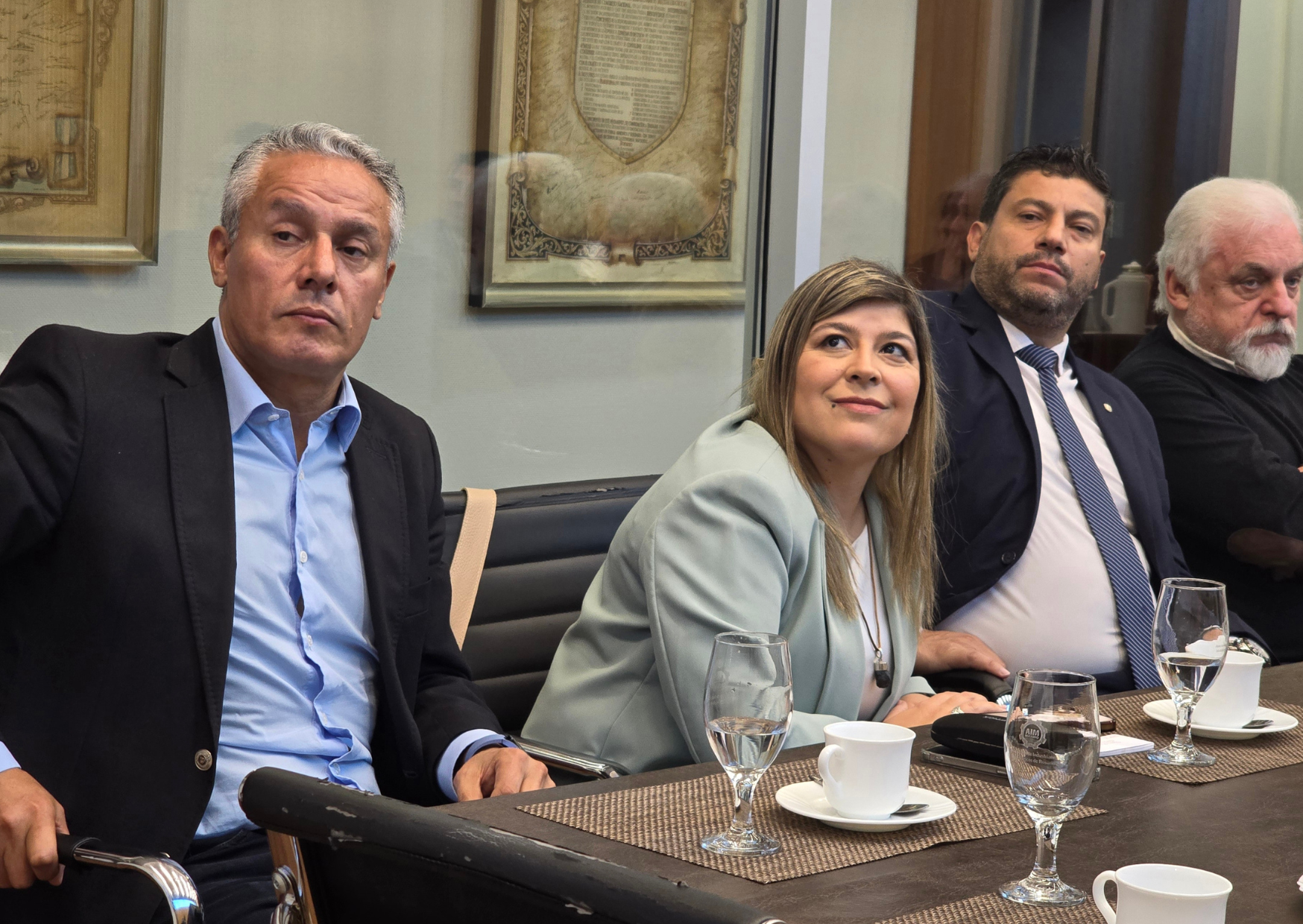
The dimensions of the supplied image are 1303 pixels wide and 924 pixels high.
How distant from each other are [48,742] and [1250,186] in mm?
3308

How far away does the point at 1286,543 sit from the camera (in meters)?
3.21

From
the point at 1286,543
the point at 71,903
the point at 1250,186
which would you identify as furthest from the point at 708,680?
the point at 1250,186

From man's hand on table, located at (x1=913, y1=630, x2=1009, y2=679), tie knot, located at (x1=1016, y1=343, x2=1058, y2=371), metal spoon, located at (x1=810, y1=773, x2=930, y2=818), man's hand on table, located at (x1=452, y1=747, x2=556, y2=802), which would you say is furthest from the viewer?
tie knot, located at (x1=1016, y1=343, x2=1058, y2=371)

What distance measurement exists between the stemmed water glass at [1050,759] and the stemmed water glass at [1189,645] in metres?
0.53

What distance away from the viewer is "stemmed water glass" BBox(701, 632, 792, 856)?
1.30 m

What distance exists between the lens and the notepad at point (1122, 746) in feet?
5.56

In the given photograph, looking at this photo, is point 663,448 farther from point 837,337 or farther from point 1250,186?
point 1250,186

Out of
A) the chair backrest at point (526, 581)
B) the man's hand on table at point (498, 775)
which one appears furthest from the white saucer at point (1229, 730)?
the chair backrest at point (526, 581)

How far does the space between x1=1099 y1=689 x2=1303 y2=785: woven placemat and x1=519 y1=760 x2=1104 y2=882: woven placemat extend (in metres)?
0.20

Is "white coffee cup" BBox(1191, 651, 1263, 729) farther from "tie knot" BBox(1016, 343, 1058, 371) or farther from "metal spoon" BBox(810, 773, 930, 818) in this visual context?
"tie knot" BBox(1016, 343, 1058, 371)

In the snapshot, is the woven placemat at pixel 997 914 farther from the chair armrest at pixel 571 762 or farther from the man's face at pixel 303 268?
the man's face at pixel 303 268

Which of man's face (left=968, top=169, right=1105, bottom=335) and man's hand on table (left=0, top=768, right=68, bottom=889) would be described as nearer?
man's hand on table (left=0, top=768, right=68, bottom=889)

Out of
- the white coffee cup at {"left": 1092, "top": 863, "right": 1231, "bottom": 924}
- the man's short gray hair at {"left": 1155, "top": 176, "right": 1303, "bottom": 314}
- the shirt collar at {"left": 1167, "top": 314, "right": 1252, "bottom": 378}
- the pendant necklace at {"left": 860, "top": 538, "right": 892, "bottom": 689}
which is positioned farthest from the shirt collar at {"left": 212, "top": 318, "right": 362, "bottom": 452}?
the man's short gray hair at {"left": 1155, "top": 176, "right": 1303, "bottom": 314}

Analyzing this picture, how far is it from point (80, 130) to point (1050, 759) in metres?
2.06
